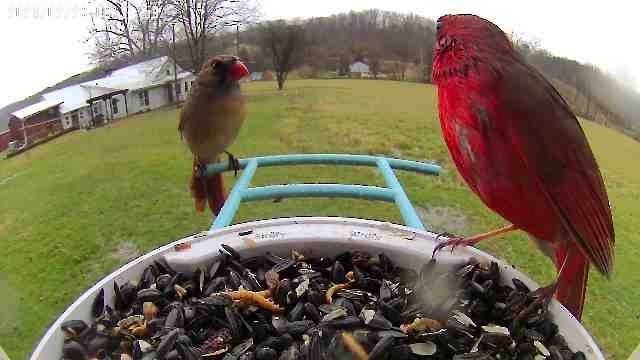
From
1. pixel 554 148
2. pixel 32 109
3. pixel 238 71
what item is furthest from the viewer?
pixel 238 71

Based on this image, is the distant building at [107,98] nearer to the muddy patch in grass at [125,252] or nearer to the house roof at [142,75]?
the house roof at [142,75]

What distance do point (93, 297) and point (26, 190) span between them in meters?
0.43

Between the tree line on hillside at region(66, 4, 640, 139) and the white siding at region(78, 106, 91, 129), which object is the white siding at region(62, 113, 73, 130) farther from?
the tree line on hillside at region(66, 4, 640, 139)

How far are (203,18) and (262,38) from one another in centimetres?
18

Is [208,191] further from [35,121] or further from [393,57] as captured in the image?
[393,57]

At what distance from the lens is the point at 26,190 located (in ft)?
5.14

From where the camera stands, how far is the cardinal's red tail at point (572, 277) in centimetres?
132

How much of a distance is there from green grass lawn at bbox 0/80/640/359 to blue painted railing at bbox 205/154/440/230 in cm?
3

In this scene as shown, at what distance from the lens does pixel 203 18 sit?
1625 millimetres

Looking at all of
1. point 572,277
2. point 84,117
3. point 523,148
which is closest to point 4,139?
point 84,117

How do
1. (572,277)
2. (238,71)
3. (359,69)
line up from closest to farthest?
(572,277), (238,71), (359,69)

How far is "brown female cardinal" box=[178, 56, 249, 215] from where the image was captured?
5.23ft

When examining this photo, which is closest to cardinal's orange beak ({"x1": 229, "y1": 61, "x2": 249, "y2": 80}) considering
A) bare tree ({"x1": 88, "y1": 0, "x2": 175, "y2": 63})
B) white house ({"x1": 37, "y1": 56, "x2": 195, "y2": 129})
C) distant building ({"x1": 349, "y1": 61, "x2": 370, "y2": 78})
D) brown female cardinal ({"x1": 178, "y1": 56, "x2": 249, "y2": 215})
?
brown female cardinal ({"x1": 178, "y1": 56, "x2": 249, "y2": 215})

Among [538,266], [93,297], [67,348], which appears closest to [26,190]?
[93,297]
